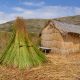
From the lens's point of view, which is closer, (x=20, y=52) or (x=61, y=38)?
(x=20, y=52)

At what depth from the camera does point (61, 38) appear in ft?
63.9

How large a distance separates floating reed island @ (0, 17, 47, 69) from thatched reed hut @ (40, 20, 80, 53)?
794cm

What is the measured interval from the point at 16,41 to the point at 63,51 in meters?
8.71

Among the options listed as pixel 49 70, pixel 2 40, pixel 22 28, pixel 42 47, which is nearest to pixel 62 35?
pixel 42 47

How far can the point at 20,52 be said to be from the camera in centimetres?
1082

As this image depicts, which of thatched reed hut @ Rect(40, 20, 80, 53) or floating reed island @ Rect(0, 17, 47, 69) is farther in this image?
thatched reed hut @ Rect(40, 20, 80, 53)

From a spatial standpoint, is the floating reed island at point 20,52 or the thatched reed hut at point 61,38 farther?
the thatched reed hut at point 61,38

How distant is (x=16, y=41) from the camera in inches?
440

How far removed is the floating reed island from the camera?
35.1ft

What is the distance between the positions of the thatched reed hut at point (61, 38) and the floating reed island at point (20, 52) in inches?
313

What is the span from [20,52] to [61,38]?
9.02 m

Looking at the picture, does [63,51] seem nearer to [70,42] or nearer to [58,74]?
[70,42]

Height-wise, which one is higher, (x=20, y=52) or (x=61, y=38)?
(x=61, y=38)

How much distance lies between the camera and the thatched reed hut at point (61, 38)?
19328mm
